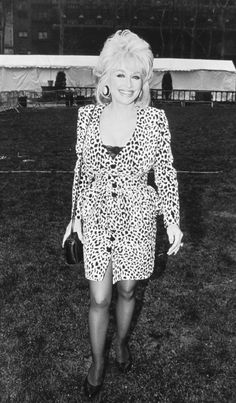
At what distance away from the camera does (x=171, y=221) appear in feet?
9.55

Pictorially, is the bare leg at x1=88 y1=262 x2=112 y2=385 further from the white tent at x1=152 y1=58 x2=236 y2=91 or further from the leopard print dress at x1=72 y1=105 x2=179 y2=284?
the white tent at x1=152 y1=58 x2=236 y2=91

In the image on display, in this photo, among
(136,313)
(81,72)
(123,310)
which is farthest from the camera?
(81,72)

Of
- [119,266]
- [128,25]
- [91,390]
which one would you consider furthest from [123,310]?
[128,25]

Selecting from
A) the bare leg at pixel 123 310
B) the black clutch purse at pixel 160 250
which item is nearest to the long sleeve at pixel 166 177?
the bare leg at pixel 123 310

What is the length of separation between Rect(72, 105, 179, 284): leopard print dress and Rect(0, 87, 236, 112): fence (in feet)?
76.6

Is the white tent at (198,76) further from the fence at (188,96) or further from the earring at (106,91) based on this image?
the earring at (106,91)

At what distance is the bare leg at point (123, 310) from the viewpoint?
3.00 m

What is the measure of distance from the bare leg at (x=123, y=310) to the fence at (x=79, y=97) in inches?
914

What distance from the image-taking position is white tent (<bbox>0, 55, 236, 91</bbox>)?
2905 cm

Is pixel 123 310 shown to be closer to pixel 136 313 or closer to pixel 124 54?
pixel 136 313

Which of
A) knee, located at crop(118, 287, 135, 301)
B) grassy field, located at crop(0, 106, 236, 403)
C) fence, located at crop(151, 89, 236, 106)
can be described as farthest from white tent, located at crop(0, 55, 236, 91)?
knee, located at crop(118, 287, 135, 301)

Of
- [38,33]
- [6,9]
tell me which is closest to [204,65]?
[38,33]

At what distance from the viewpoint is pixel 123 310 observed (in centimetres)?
311

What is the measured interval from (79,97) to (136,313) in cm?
2554
